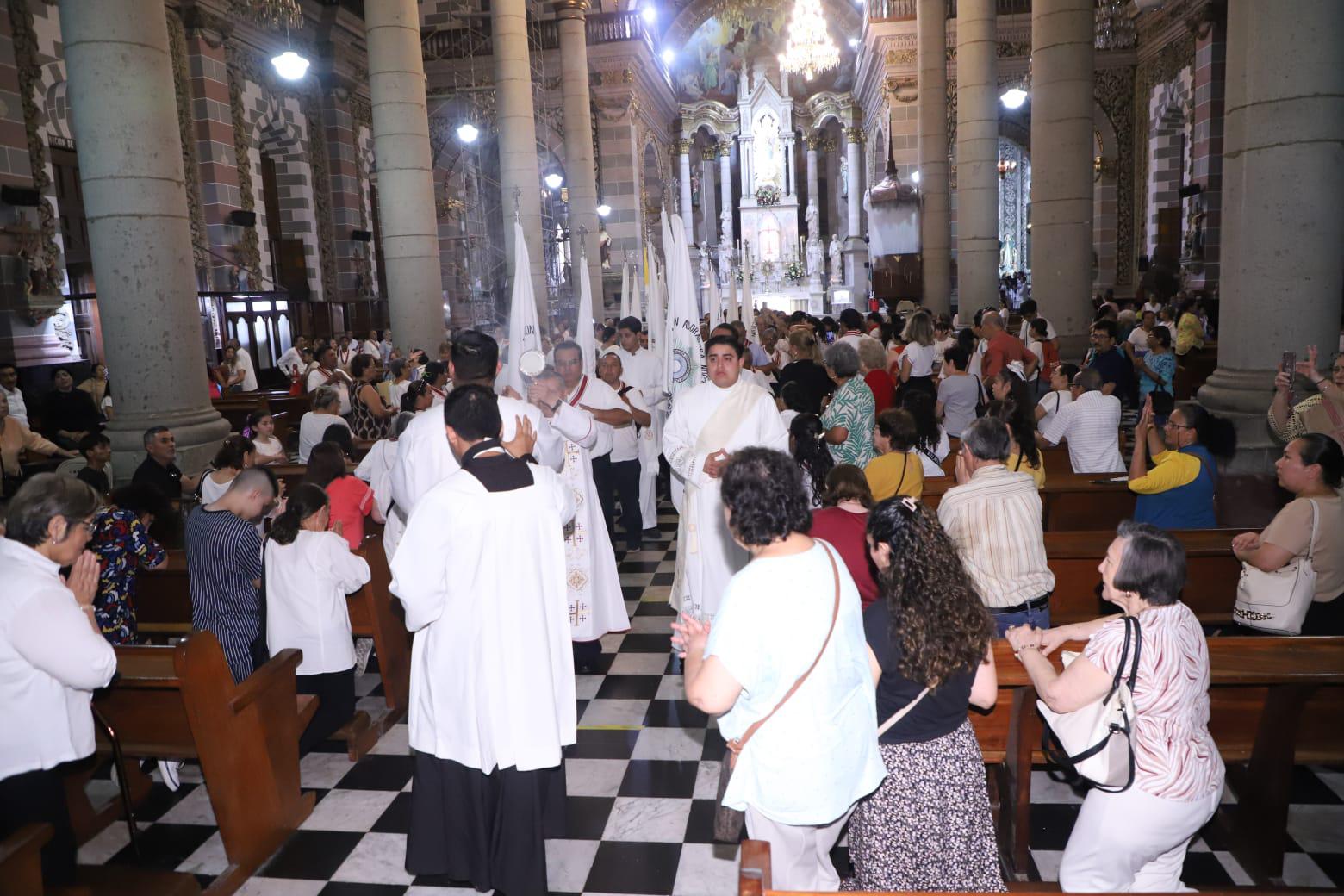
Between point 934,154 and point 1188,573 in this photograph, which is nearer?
point 1188,573

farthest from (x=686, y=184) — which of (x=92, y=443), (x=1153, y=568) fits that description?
(x=1153, y=568)

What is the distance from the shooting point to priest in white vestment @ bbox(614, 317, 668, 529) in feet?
26.5

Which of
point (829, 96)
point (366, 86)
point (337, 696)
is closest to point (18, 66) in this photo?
point (366, 86)

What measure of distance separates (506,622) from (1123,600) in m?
1.88

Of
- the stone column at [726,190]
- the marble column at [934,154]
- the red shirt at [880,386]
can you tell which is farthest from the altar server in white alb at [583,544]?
the stone column at [726,190]

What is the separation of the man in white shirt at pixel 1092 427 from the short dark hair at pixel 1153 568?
376 cm

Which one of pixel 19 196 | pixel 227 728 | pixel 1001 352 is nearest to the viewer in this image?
pixel 227 728

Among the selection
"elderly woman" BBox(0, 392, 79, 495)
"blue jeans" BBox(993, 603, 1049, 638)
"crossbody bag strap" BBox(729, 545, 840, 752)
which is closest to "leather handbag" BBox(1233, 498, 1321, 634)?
"blue jeans" BBox(993, 603, 1049, 638)

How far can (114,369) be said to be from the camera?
7055 millimetres

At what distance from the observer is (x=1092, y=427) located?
6086mm

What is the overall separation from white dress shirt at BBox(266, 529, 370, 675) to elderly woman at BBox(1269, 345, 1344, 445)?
16.2 ft

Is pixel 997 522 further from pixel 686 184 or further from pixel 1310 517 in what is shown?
pixel 686 184

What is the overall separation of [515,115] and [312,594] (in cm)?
1125

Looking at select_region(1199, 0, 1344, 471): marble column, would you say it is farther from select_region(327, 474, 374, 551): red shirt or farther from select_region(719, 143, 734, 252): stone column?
select_region(719, 143, 734, 252): stone column
